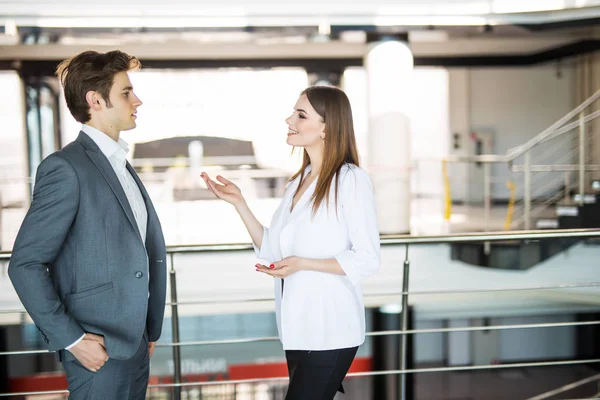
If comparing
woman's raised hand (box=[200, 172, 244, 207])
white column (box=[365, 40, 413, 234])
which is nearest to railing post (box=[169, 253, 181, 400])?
woman's raised hand (box=[200, 172, 244, 207])

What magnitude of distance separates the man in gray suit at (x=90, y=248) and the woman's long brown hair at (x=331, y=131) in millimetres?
355

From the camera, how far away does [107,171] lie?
1075mm

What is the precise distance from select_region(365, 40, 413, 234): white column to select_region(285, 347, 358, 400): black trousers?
4805mm

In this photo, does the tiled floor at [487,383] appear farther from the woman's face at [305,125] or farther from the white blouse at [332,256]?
the woman's face at [305,125]

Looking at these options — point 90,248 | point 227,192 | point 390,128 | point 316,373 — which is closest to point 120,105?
point 90,248

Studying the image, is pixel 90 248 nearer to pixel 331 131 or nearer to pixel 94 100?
pixel 94 100

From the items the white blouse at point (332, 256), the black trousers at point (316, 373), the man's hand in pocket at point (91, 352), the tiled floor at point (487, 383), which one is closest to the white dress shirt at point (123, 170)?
the man's hand in pocket at point (91, 352)

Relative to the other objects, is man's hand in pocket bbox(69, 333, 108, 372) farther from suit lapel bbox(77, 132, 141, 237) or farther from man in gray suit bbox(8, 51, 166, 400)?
suit lapel bbox(77, 132, 141, 237)

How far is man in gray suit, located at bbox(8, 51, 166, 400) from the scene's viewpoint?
3.27ft

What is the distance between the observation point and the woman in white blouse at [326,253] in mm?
1198

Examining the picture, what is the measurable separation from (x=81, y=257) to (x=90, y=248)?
0.02 meters

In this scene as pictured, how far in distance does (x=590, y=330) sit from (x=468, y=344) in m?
1.08

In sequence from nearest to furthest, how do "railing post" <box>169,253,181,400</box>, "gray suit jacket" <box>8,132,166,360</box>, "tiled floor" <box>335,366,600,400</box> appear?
1. "gray suit jacket" <box>8,132,166,360</box>
2. "railing post" <box>169,253,181,400</box>
3. "tiled floor" <box>335,366,600,400</box>

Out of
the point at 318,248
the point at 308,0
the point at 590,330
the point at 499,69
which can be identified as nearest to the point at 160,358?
the point at 308,0
